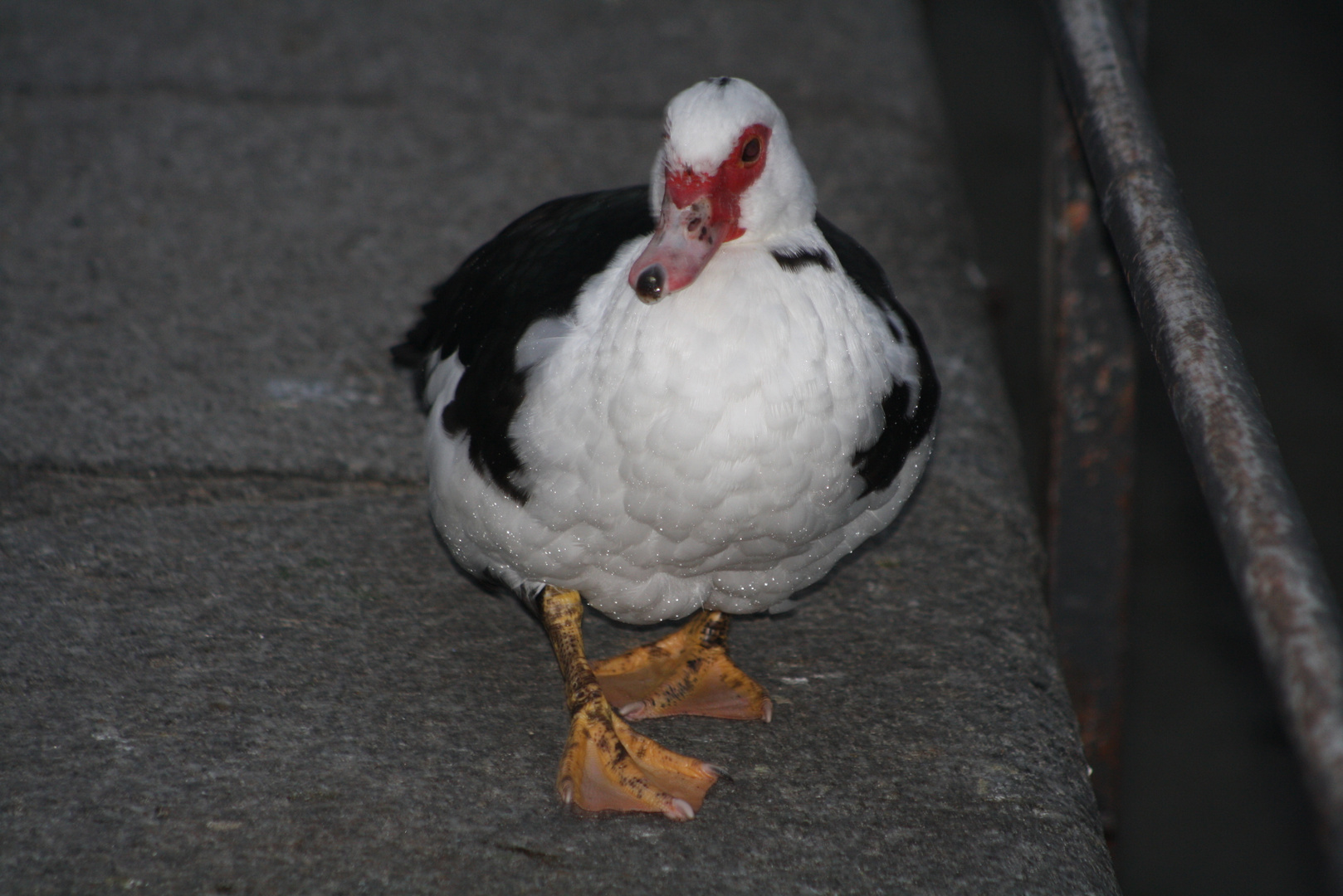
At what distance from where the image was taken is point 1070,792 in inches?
98.4

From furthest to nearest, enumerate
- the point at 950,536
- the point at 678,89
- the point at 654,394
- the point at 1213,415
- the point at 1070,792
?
the point at 678,89
the point at 950,536
the point at 1070,792
the point at 654,394
the point at 1213,415

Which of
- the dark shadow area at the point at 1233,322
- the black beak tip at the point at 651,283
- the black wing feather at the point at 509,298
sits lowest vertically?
the dark shadow area at the point at 1233,322

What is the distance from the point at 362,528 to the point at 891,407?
1355 mm

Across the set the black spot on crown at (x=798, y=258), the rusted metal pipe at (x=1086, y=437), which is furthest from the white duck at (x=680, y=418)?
the rusted metal pipe at (x=1086, y=437)

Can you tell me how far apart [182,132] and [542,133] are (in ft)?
Result: 4.05

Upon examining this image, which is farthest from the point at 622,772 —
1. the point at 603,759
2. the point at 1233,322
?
the point at 1233,322

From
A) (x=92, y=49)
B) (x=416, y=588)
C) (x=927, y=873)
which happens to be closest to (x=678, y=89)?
(x=92, y=49)

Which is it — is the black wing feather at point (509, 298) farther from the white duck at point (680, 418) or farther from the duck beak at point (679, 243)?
the duck beak at point (679, 243)

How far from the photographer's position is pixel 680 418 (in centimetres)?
220

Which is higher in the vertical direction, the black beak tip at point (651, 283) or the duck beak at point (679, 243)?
the duck beak at point (679, 243)

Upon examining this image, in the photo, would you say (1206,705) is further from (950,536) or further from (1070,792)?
(1070,792)

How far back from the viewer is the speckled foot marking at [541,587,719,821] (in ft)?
7.84

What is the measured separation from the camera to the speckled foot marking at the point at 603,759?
2389mm

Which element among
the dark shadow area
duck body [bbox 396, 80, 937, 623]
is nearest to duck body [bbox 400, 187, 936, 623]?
duck body [bbox 396, 80, 937, 623]
